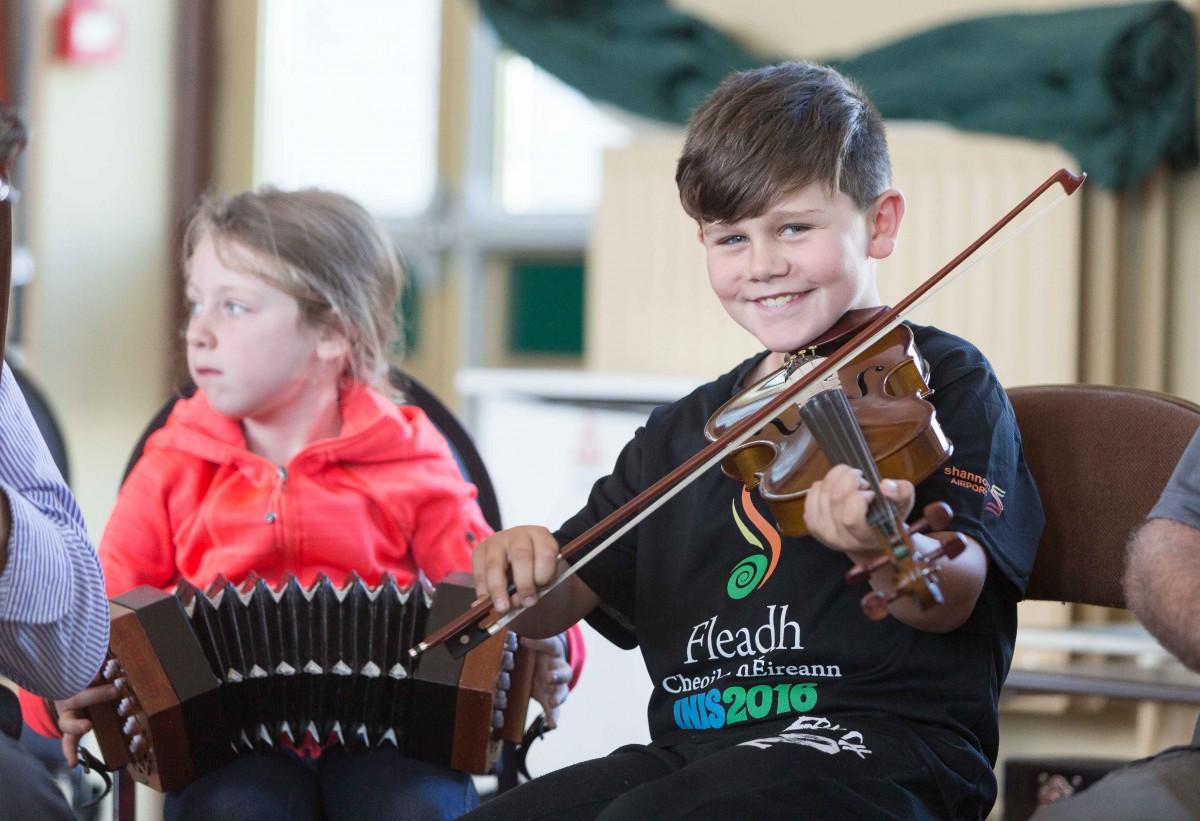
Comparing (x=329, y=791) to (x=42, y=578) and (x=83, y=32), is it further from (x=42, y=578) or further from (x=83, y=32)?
(x=83, y=32)

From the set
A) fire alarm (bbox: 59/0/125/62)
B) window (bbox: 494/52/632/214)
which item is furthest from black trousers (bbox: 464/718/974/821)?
fire alarm (bbox: 59/0/125/62)

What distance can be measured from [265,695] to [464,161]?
2.33 metres

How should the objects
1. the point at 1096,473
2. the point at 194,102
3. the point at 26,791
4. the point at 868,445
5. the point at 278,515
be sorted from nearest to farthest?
the point at 868,445
the point at 26,791
the point at 1096,473
the point at 278,515
the point at 194,102

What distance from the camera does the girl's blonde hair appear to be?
170cm

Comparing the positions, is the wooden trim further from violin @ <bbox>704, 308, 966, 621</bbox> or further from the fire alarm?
violin @ <bbox>704, 308, 966, 621</bbox>

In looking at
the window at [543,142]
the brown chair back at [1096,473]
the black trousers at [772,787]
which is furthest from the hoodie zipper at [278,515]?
the window at [543,142]

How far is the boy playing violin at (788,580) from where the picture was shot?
112 cm

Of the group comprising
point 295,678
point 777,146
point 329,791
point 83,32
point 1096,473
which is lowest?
point 329,791

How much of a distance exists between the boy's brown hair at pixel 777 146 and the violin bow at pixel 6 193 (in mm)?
607

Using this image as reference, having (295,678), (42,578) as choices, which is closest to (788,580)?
(295,678)

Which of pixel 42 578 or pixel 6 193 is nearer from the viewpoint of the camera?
pixel 6 193

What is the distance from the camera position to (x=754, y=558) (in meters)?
1.30

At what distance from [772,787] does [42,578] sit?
605mm

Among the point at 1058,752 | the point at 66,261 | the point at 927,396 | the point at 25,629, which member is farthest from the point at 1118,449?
the point at 66,261
